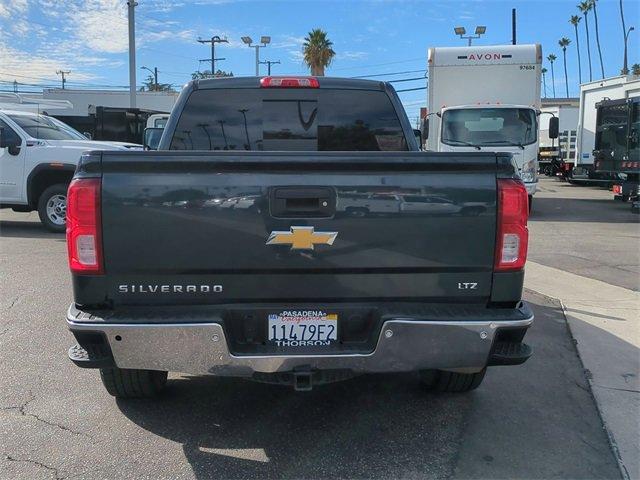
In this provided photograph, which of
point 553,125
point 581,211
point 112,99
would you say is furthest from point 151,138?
point 112,99

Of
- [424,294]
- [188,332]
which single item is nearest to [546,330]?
[424,294]

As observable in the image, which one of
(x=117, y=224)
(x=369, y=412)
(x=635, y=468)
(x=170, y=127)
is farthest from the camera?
(x=170, y=127)

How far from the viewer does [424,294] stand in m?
3.11

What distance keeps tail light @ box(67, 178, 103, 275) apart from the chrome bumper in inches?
11.1

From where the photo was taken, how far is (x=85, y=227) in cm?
295

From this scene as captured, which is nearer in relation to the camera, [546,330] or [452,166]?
[452,166]

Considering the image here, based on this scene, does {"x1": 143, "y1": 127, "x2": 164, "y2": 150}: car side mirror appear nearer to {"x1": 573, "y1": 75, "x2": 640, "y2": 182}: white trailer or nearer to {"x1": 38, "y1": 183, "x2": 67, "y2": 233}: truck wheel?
{"x1": 38, "y1": 183, "x2": 67, "y2": 233}: truck wheel

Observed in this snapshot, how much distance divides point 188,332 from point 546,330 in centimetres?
397

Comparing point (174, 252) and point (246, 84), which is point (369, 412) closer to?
point (174, 252)

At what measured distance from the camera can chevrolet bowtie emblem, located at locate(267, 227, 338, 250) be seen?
2.99m

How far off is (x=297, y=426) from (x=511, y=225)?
5.85 feet

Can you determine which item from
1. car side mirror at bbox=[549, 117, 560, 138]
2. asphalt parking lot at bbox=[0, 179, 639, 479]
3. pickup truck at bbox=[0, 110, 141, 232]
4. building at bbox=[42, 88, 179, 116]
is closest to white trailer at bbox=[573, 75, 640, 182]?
car side mirror at bbox=[549, 117, 560, 138]

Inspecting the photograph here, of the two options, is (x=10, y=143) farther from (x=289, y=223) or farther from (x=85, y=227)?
(x=289, y=223)

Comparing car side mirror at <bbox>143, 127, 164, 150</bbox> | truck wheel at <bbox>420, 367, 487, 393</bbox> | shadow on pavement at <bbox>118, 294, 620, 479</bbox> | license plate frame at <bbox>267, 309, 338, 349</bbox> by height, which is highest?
car side mirror at <bbox>143, 127, 164, 150</bbox>
